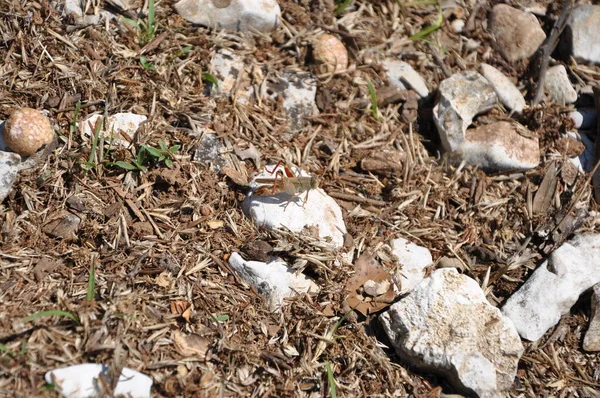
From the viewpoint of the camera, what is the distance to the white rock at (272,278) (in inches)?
98.1

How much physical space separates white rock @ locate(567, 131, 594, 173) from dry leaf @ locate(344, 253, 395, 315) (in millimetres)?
1345

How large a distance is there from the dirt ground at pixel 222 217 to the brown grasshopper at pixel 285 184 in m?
0.16

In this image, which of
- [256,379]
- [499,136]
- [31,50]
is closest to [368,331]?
[256,379]

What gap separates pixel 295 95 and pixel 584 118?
1.69 metres

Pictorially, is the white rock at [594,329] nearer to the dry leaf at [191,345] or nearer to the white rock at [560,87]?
the white rock at [560,87]

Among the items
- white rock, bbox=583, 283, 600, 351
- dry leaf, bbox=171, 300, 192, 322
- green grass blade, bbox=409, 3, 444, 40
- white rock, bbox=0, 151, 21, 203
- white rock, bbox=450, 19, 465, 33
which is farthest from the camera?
white rock, bbox=450, 19, 465, 33

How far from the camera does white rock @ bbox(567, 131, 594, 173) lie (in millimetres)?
3203

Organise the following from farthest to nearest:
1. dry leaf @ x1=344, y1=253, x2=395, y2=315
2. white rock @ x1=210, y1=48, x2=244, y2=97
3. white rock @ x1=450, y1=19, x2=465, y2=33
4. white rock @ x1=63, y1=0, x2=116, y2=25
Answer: white rock @ x1=450, y1=19, x2=465, y2=33 < white rock @ x1=210, y1=48, x2=244, y2=97 < white rock @ x1=63, y1=0, x2=116, y2=25 < dry leaf @ x1=344, y1=253, x2=395, y2=315

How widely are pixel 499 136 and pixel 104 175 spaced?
2007 mm

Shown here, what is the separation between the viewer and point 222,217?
265cm

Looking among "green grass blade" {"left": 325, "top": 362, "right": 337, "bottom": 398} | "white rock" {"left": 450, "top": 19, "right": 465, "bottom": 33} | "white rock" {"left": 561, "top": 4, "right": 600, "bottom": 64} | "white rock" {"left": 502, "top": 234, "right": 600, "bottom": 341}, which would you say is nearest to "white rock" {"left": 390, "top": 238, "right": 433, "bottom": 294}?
"white rock" {"left": 502, "top": 234, "right": 600, "bottom": 341}

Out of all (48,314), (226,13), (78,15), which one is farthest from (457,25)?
(48,314)

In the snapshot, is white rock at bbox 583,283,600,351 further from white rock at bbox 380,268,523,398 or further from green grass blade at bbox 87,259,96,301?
green grass blade at bbox 87,259,96,301

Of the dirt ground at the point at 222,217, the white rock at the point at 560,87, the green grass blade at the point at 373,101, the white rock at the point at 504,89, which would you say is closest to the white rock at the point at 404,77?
the dirt ground at the point at 222,217
